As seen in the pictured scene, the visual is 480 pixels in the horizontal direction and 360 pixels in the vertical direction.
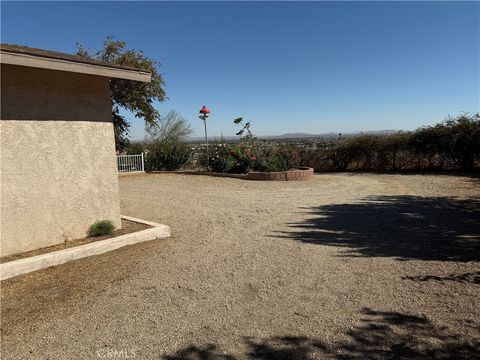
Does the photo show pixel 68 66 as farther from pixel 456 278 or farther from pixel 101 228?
pixel 456 278

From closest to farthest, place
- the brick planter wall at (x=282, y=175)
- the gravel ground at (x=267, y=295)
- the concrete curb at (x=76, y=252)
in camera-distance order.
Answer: the gravel ground at (x=267, y=295) < the concrete curb at (x=76, y=252) < the brick planter wall at (x=282, y=175)

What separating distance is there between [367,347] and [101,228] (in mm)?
4314

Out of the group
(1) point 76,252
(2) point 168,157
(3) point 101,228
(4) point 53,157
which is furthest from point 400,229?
(2) point 168,157

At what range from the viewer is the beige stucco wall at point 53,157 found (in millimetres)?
4680

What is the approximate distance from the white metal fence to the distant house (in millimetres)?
13085

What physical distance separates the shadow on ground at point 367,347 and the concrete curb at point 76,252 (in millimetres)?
2663

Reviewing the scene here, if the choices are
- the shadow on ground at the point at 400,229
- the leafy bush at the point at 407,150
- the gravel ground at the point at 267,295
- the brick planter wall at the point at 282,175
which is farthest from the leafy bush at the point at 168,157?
the gravel ground at the point at 267,295

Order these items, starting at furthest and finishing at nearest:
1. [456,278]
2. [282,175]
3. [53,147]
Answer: [282,175] → [53,147] → [456,278]

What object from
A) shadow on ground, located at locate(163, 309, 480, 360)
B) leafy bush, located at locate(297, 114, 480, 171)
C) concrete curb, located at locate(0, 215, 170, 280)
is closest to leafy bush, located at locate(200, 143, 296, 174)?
leafy bush, located at locate(297, 114, 480, 171)

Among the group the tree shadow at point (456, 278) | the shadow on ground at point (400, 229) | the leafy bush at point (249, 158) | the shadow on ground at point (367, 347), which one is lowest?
the shadow on ground at point (367, 347)

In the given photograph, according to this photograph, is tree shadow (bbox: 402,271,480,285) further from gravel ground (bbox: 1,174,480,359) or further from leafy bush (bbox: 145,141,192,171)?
leafy bush (bbox: 145,141,192,171)

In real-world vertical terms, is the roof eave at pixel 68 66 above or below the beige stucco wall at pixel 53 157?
above

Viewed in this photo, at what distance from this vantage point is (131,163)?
Answer: 18.8 m

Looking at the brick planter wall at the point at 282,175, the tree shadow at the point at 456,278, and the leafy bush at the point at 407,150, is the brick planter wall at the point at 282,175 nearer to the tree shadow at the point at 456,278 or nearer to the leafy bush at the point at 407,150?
the leafy bush at the point at 407,150
